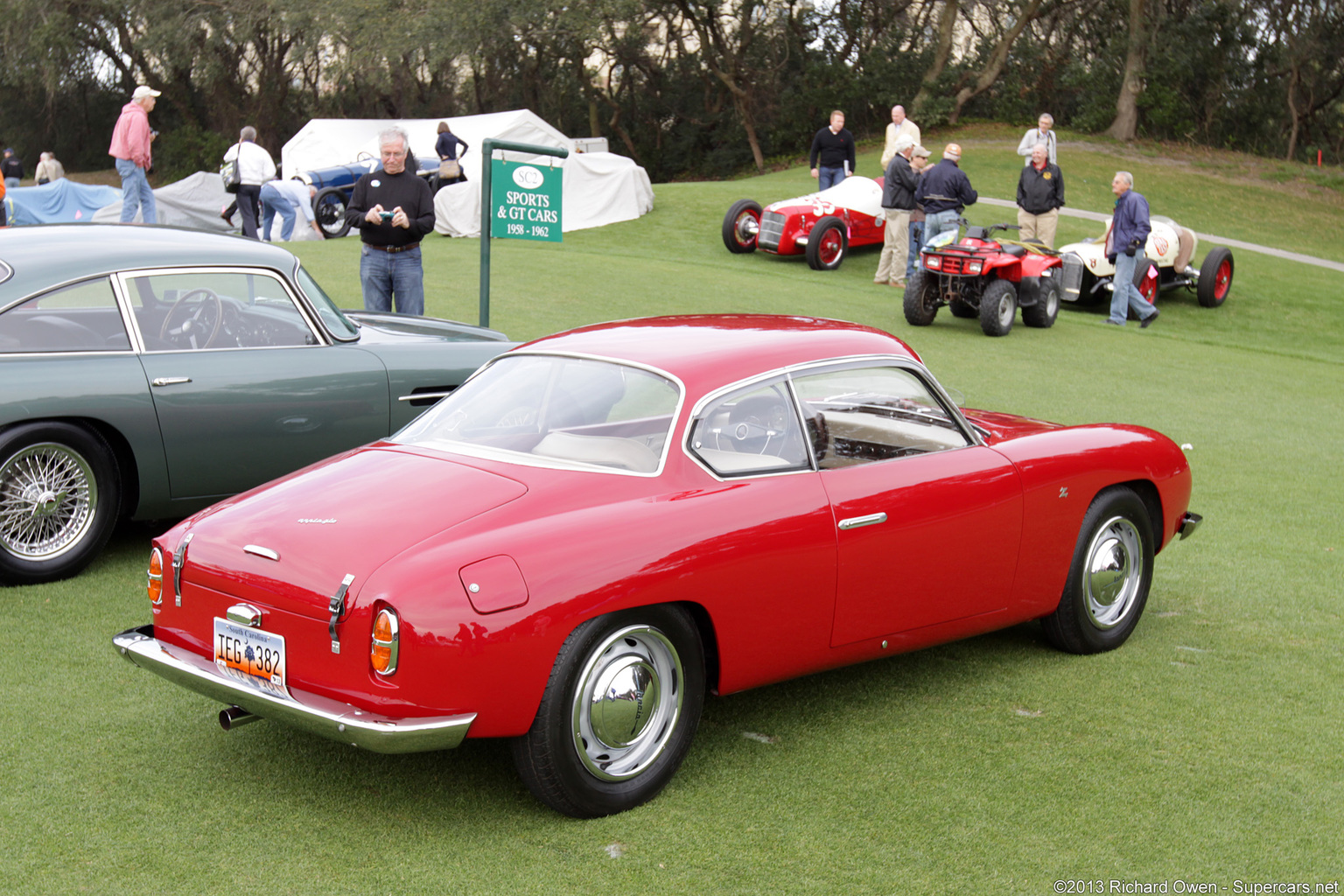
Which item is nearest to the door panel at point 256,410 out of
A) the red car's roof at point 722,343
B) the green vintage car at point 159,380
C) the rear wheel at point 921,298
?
the green vintage car at point 159,380

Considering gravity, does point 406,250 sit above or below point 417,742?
above

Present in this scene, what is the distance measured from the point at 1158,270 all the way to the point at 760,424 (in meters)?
14.2

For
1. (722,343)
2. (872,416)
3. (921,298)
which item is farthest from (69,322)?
(921,298)

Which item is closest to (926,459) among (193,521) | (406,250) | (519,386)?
(519,386)

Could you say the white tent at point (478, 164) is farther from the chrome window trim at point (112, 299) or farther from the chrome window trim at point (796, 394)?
the chrome window trim at point (796, 394)

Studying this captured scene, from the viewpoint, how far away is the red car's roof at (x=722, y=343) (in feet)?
13.4

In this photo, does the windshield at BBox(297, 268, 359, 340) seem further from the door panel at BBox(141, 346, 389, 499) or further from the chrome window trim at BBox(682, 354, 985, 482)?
the chrome window trim at BBox(682, 354, 985, 482)

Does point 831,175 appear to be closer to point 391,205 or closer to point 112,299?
point 391,205

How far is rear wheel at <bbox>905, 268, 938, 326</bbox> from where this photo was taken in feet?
46.2

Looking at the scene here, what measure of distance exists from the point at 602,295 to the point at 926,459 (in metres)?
10.6

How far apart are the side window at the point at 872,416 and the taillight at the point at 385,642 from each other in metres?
1.60

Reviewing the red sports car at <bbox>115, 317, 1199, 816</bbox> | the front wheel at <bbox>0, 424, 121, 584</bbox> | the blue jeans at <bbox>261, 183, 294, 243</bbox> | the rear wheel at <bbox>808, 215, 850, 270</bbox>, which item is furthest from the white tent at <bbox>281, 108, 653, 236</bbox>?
the red sports car at <bbox>115, 317, 1199, 816</bbox>

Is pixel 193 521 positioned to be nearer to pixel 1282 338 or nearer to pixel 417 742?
pixel 417 742

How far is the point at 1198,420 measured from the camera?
408 inches
